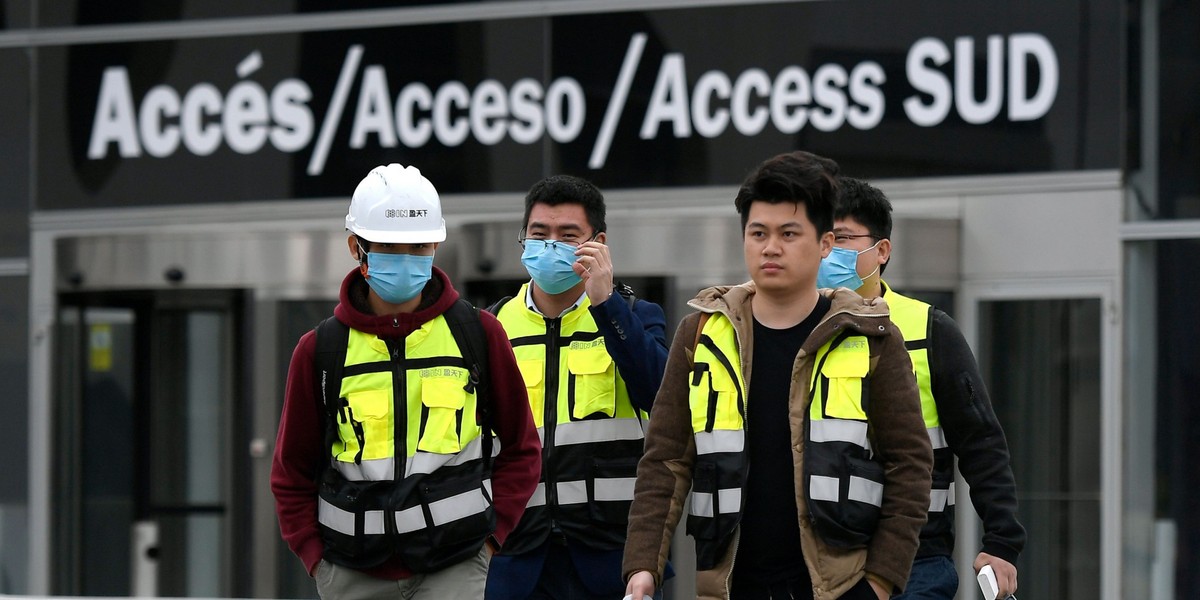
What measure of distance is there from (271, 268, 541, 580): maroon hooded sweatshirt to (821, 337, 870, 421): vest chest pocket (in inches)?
36.2

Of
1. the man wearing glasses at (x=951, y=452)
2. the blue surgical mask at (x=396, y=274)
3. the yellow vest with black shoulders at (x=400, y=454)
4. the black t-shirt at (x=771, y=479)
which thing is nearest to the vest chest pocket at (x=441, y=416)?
the yellow vest with black shoulders at (x=400, y=454)

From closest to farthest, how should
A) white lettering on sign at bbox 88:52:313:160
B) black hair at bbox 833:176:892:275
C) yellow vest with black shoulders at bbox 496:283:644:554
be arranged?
yellow vest with black shoulders at bbox 496:283:644:554 < black hair at bbox 833:176:892:275 < white lettering on sign at bbox 88:52:313:160

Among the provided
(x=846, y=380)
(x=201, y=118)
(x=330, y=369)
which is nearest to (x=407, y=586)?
(x=330, y=369)

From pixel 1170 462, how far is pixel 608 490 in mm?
5038

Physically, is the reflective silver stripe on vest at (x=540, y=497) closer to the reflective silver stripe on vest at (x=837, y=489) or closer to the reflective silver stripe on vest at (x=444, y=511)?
the reflective silver stripe on vest at (x=444, y=511)

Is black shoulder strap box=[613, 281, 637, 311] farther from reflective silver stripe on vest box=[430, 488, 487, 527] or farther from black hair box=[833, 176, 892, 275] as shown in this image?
reflective silver stripe on vest box=[430, 488, 487, 527]

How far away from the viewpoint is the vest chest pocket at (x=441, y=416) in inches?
150

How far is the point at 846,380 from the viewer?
335 cm

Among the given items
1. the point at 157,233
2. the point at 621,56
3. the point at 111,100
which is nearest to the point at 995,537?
the point at 621,56

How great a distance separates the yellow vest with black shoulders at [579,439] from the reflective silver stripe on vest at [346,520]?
0.81 metres

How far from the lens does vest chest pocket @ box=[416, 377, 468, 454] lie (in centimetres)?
Result: 380

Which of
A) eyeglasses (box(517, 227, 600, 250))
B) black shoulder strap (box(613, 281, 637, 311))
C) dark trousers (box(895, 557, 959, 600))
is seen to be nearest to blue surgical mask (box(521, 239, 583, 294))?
eyeglasses (box(517, 227, 600, 250))

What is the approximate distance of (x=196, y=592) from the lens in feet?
33.0

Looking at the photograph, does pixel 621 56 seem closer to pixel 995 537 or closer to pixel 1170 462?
pixel 1170 462
